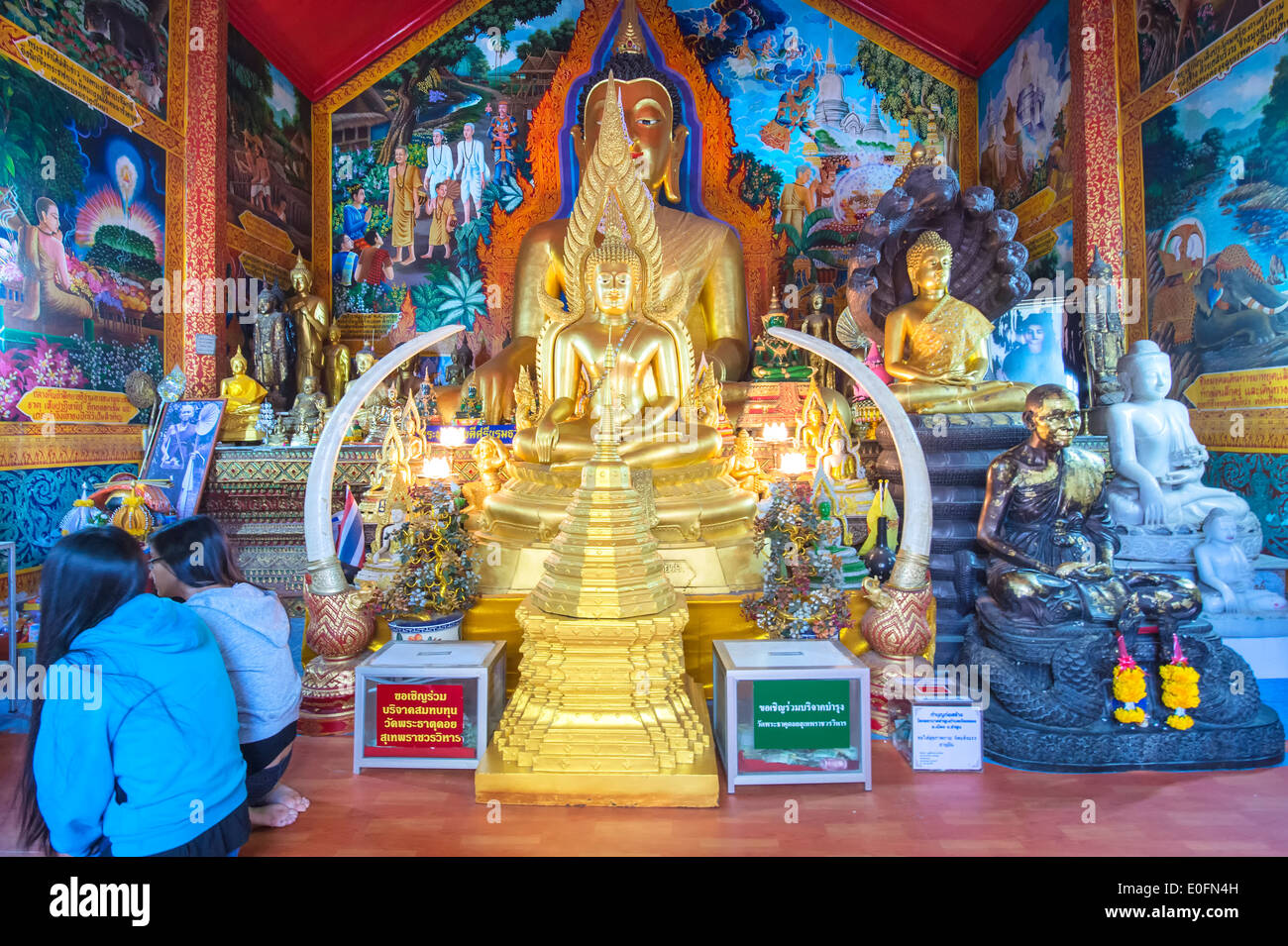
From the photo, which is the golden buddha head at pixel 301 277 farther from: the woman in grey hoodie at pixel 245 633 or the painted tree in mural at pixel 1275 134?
the painted tree in mural at pixel 1275 134

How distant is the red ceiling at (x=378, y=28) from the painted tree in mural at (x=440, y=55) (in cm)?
28

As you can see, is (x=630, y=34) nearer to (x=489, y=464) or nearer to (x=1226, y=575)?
(x=489, y=464)

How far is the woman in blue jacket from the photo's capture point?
1.62m

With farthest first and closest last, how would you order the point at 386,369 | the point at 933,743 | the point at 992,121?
the point at 992,121 → the point at 386,369 → the point at 933,743

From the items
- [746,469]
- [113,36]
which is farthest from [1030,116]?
[113,36]

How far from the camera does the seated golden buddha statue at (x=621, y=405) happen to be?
403 centimetres

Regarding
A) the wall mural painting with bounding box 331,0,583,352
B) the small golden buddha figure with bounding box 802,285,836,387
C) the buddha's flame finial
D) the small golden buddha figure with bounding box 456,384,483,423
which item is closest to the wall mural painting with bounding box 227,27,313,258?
the wall mural painting with bounding box 331,0,583,352

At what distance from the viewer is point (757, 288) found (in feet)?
26.5

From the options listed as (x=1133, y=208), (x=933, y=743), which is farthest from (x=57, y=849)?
(x=1133, y=208)

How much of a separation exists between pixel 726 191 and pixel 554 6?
106 inches

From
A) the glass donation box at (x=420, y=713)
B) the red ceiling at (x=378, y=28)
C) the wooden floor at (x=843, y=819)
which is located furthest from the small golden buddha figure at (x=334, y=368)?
the glass donation box at (x=420, y=713)

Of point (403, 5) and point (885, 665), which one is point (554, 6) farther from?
point (885, 665)

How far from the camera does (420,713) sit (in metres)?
2.82

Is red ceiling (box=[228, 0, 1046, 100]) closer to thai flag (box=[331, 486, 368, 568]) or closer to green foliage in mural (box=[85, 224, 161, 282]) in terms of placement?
green foliage in mural (box=[85, 224, 161, 282])
